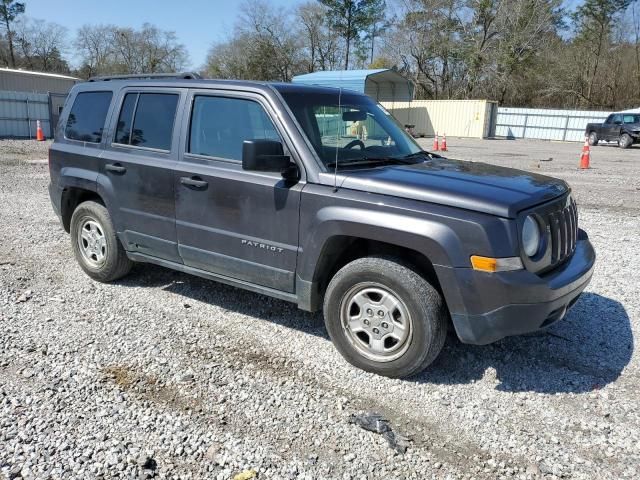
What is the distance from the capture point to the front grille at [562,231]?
3553 mm

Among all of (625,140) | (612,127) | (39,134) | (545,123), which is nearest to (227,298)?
(39,134)

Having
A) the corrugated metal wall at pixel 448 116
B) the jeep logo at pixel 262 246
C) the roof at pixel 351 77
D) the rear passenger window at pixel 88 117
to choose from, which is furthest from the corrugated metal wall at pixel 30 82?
the jeep logo at pixel 262 246

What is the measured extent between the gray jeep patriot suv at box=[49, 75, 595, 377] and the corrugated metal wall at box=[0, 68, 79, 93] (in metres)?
36.7

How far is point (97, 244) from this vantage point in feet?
17.9

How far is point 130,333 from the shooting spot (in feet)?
14.4

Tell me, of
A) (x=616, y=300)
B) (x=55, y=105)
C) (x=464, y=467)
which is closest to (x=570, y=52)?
(x=55, y=105)

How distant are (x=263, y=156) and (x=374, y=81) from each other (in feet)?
113

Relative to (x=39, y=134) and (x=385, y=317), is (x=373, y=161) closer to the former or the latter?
(x=385, y=317)

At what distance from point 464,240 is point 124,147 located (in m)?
3.31

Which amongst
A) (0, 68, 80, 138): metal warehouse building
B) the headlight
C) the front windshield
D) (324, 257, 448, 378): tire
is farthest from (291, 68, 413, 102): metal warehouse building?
the headlight

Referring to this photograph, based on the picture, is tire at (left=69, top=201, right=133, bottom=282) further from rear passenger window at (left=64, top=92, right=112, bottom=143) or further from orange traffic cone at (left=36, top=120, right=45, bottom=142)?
orange traffic cone at (left=36, top=120, right=45, bottom=142)

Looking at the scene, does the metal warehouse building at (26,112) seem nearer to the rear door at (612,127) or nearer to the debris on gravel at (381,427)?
the debris on gravel at (381,427)

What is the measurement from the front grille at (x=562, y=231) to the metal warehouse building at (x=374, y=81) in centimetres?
2586

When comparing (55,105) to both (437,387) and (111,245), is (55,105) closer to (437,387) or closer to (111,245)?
(111,245)
